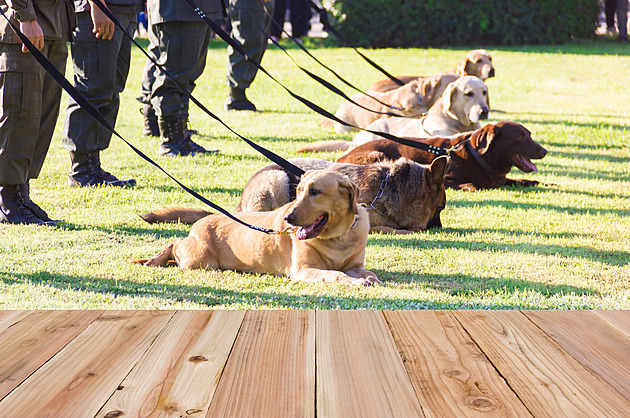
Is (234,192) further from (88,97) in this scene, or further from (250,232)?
(250,232)

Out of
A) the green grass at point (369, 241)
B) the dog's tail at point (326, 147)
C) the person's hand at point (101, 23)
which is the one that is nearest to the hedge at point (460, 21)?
the green grass at point (369, 241)

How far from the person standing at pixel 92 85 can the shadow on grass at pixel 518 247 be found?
2.42 metres

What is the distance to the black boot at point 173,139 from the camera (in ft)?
22.7

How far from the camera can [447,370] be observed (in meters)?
2.10

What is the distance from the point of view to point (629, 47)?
18391mm

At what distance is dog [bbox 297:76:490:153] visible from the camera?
6.88 metres

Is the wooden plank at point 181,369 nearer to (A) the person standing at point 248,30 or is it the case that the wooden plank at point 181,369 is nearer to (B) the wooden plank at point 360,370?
(B) the wooden plank at point 360,370

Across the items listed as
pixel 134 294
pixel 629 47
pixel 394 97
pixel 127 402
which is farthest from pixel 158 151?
pixel 629 47

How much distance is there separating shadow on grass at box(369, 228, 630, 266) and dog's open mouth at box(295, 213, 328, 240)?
91cm

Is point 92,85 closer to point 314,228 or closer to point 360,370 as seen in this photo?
point 314,228

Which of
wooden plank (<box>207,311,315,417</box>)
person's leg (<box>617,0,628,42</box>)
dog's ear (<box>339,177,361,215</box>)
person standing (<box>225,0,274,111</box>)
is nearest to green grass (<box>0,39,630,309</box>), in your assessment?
dog's ear (<box>339,177,361,215</box>)

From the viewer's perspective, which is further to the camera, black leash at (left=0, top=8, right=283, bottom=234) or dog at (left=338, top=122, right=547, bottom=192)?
dog at (left=338, top=122, right=547, bottom=192)

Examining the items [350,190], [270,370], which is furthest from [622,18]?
[270,370]

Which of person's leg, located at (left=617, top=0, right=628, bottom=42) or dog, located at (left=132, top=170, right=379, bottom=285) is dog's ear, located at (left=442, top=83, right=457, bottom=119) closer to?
dog, located at (left=132, top=170, right=379, bottom=285)
